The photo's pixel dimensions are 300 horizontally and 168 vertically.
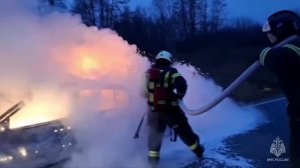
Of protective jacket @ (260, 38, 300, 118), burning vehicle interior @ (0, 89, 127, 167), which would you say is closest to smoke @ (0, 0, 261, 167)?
burning vehicle interior @ (0, 89, 127, 167)

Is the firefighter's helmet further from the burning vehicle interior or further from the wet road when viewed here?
the burning vehicle interior

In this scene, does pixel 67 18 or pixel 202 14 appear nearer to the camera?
pixel 67 18

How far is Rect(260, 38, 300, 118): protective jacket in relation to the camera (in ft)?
15.7

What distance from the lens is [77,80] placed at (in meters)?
9.49

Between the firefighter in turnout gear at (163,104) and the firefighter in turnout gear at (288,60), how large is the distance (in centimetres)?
315

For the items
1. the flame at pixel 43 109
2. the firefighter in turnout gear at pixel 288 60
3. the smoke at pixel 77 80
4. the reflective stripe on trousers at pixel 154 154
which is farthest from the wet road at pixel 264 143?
the flame at pixel 43 109

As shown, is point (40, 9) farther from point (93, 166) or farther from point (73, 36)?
point (93, 166)

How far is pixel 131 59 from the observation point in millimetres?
10727

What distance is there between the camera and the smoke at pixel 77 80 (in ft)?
28.8

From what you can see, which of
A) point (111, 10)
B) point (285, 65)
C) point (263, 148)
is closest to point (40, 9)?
point (263, 148)

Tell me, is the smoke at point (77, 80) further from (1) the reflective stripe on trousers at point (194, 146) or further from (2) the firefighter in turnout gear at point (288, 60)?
(2) the firefighter in turnout gear at point (288, 60)

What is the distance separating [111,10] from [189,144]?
4647 cm

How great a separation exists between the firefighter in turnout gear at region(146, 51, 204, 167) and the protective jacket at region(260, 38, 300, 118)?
3251 millimetres

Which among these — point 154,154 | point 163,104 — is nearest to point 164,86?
point 163,104
